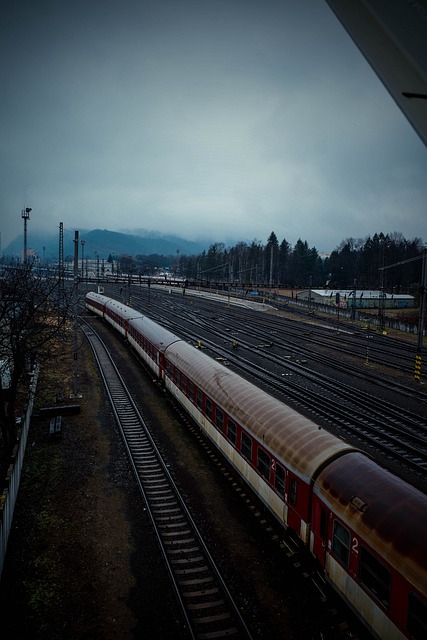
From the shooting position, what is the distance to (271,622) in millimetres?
9062

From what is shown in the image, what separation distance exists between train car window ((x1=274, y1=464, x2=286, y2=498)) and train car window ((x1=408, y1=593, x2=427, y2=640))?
4177mm

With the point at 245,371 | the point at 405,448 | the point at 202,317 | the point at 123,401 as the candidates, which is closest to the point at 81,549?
the point at 123,401

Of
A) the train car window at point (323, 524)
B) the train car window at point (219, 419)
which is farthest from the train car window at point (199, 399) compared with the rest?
the train car window at point (323, 524)

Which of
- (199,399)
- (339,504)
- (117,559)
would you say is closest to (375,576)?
(339,504)

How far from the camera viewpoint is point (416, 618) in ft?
22.0

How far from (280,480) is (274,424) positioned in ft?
5.29

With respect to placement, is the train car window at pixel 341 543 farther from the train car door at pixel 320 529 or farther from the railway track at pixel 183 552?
the railway track at pixel 183 552

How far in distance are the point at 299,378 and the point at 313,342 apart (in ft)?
45.2

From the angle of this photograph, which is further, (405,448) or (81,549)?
(405,448)

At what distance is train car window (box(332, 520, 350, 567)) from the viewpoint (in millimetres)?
8321

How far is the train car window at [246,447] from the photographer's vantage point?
12.7m

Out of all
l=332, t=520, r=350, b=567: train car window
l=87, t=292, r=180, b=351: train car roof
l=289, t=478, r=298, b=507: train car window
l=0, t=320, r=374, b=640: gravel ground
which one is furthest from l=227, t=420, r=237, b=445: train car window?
l=87, t=292, r=180, b=351: train car roof

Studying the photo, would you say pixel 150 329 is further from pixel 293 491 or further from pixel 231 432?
pixel 293 491

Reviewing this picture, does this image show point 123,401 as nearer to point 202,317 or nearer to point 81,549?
point 81,549
